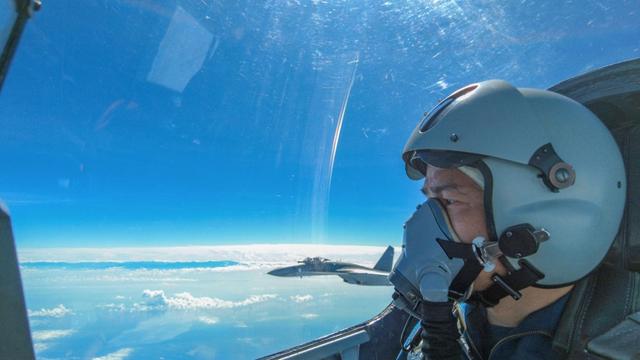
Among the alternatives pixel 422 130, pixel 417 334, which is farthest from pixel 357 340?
pixel 422 130

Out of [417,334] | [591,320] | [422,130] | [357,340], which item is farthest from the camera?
[357,340]

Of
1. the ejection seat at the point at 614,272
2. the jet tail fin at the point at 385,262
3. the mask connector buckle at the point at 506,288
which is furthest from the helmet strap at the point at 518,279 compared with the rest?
the jet tail fin at the point at 385,262

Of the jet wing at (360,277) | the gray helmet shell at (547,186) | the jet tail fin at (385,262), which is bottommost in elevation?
the jet wing at (360,277)

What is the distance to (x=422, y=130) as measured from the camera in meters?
1.42

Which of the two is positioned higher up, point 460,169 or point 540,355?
point 460,169

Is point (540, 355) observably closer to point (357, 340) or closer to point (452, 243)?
point (452, 243)

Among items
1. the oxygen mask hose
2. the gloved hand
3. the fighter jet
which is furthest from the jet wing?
the oxygen mask hose

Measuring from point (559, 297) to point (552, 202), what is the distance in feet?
1.18

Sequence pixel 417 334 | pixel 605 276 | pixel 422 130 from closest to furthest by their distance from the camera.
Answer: pixel 605 276, pixel 422 130, pixel 417 334

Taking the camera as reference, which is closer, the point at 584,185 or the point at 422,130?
the point at 584,185

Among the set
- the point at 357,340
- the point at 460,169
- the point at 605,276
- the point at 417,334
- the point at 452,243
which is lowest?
the point at 357,340

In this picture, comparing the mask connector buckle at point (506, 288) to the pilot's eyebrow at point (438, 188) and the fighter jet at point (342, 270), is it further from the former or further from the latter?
the fighter jet at point (342, 270)

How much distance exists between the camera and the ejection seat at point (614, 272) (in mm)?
1034

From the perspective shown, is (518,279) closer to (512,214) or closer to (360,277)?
(512,214)
